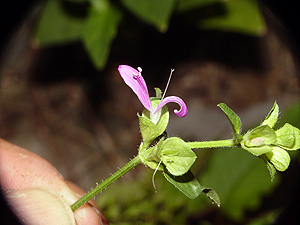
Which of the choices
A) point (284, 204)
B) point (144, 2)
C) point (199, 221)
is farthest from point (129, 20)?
point (284, 204)

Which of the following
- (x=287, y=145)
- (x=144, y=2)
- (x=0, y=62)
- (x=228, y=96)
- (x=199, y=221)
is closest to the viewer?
(x=287, y=145)

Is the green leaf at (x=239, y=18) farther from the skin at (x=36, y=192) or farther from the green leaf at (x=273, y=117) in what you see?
the skin at (x=36, y=192)

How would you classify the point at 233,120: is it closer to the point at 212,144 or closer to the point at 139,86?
the point at 212,144

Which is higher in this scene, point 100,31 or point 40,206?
point 100,31

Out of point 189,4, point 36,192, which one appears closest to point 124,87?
point 189,4

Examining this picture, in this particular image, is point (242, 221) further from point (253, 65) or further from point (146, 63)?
point (146, 63)

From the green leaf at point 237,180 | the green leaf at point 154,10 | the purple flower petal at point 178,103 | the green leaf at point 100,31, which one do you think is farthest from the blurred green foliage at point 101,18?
the purple flower petal at point 178,103

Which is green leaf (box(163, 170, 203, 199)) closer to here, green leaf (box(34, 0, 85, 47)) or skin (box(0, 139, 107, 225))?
skin (box(0, 139, 107, 225))
